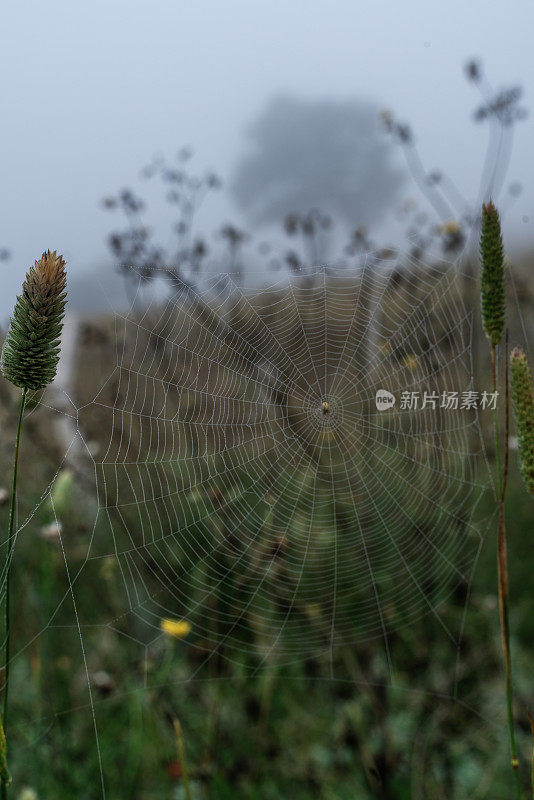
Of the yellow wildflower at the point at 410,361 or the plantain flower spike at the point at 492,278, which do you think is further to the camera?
the yellow wildflower at the point at 410,361

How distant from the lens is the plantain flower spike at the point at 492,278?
42.5 inches

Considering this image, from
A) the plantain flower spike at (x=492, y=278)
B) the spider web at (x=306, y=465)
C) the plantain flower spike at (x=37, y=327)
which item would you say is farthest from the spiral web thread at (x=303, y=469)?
the plantain flower spike at (x=37, y=327)

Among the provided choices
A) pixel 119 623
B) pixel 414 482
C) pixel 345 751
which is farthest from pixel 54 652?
pixel 414 482

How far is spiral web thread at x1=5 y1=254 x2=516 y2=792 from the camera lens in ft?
9.34

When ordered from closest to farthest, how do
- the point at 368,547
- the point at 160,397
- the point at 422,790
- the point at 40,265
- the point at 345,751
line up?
1. the point at 40,265
2. the point at 422,790
3. the point at 345,751
4. the point at 368,547
5. the point at 160,397

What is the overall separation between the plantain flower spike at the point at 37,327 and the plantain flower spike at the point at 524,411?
681 millimetres

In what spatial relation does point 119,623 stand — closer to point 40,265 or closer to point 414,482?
point 414,482

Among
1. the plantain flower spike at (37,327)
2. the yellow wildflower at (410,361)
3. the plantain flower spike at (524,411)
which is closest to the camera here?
the plantain flower spike at (37,327)

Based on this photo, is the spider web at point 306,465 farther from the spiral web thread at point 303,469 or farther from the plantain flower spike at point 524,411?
the plantain flower spike at point 524,411

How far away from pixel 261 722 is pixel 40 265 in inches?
83.6

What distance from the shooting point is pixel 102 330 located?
3.51 metres

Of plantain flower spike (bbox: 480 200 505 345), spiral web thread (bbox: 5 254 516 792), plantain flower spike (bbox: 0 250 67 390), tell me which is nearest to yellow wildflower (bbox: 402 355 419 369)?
spiral web thread (bbox: 5 254 516 792)

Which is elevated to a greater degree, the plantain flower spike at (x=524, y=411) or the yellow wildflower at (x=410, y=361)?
the yellow wildflower at (x=410, y=361)

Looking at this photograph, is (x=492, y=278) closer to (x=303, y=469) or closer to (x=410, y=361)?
(x=410, y=361)
